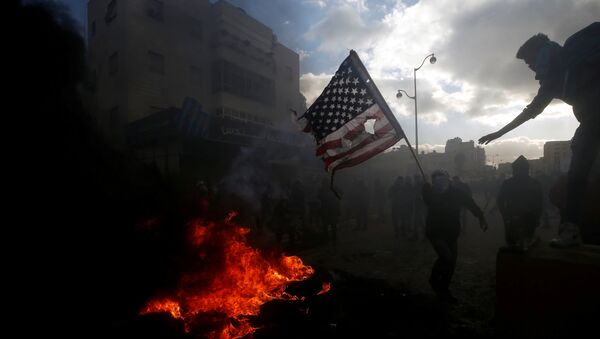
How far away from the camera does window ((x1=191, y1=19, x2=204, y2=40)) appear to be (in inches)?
917

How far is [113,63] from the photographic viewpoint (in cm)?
2077

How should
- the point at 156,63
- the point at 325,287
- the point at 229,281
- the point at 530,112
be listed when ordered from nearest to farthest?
the point at 530,112 < the point at 229,281 < the point at 325,287 < the point at 156,63

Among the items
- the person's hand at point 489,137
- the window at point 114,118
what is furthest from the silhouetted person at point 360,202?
the window at point 114,118

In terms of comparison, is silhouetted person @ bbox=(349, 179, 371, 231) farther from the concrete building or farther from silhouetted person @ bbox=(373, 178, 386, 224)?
the concrete building

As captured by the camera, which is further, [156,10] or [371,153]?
[156,10]

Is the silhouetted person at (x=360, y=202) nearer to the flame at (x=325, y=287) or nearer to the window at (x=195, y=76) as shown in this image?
the flame at (x=325, y=287)

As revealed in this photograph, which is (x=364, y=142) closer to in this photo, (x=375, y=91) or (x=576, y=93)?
(x=375, y=91)

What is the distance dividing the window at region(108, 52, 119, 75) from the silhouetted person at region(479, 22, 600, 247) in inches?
878

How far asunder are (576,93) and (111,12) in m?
24.2

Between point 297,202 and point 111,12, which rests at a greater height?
point 111,12

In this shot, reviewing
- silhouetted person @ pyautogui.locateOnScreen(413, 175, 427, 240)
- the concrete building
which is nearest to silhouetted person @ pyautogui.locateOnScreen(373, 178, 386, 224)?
silhouetted person @ pyautogui.locateOnScreen(413, 175, 427, 240)

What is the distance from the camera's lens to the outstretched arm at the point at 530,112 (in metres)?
2.99

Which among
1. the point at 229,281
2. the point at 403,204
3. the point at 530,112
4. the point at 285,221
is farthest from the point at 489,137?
the point at 403,204

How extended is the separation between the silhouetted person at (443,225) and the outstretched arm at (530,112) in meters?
2.39
